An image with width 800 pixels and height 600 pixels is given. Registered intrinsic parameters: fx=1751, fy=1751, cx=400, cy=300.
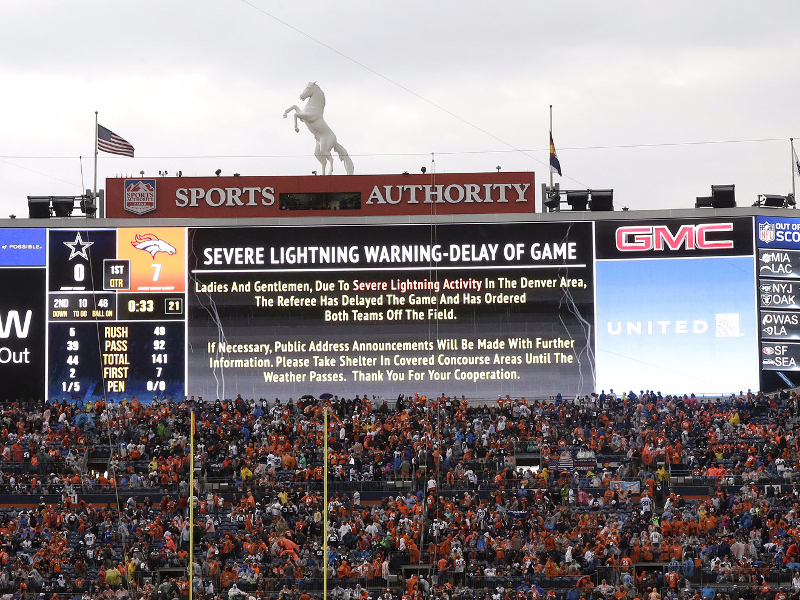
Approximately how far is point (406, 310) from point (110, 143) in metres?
8.26

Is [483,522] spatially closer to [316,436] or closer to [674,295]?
[316,436]

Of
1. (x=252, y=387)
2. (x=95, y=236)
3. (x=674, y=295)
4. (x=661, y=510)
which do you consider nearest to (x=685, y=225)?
(x=674, y=295)

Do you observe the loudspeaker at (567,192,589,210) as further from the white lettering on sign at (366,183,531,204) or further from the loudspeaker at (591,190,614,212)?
the white lettering on sign at (366,183,531,204)

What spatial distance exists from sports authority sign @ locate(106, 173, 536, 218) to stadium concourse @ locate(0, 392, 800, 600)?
4719 millimetres

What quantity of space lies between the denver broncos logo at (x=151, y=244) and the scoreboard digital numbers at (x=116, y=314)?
0.9 inches

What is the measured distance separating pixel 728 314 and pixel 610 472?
202 inches

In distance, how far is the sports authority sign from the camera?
41.7 meters

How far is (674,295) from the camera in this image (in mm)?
40656

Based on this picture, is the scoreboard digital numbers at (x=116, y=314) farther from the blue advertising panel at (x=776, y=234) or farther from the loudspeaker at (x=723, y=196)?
the blue advertising panel at (x=776, y=234)

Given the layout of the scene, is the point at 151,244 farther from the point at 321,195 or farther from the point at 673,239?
the point at 673,239

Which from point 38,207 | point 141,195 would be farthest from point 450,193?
point 38,207

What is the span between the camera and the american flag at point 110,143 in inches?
1656

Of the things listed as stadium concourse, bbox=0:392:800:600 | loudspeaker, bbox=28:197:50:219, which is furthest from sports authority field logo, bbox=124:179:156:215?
stadium concourse, bbox=0:392:800:600

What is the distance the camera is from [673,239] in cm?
4088
